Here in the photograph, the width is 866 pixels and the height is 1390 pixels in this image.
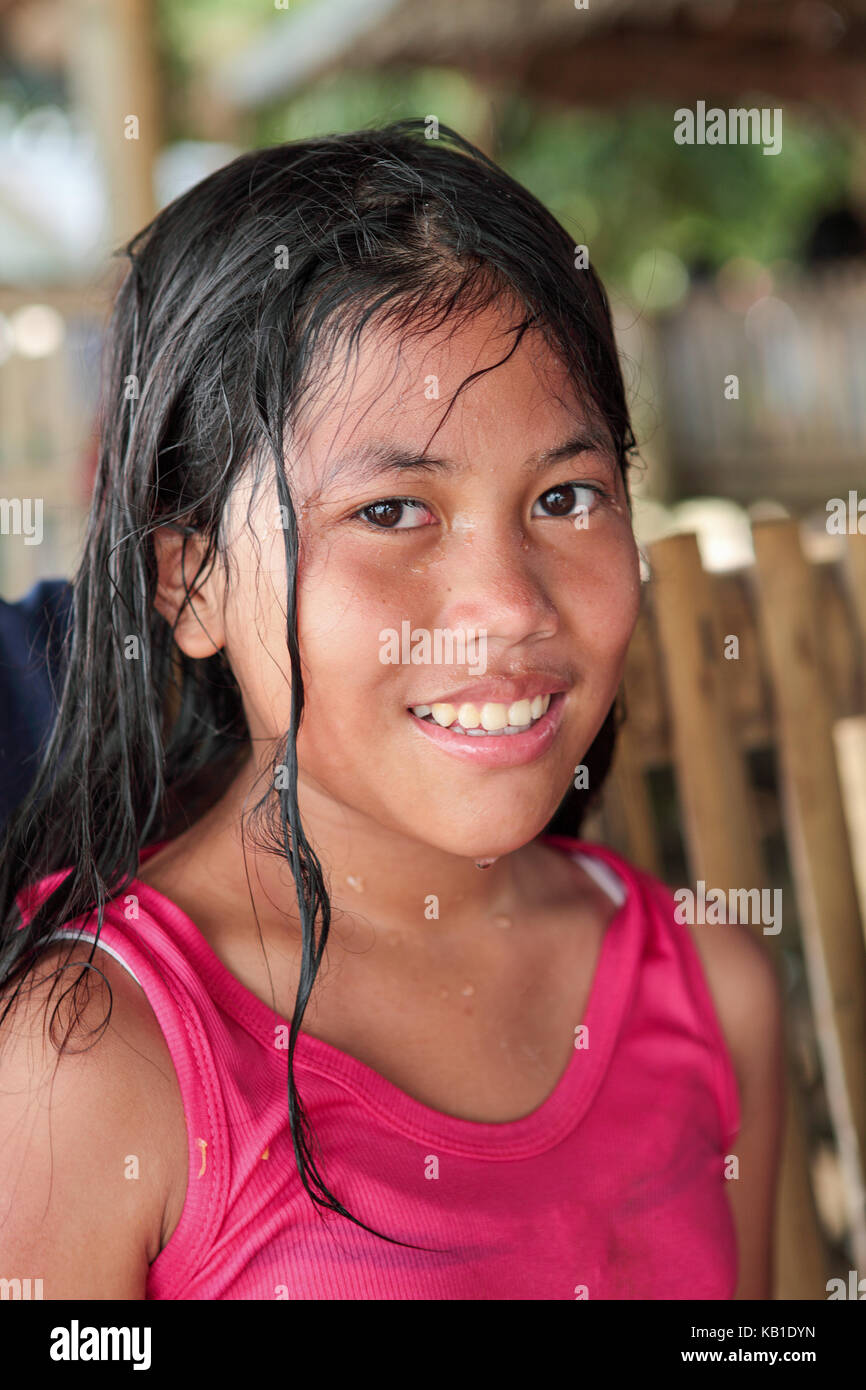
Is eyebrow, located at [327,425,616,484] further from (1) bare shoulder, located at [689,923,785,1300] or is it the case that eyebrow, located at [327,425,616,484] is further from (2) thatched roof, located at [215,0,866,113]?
(2) thatched roof, located at [215,0,866,113]

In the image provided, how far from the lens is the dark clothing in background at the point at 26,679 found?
1.40 metres

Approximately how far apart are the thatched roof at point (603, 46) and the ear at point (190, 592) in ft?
15.9

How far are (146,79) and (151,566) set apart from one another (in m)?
4.46

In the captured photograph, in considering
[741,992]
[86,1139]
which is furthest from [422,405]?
[741,992]

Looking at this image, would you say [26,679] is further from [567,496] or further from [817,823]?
[817,823]

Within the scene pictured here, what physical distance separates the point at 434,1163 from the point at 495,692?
40 centimetres

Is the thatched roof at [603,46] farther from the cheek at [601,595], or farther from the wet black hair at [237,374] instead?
the cheek at [601,595]

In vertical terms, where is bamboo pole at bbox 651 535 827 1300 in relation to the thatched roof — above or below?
below

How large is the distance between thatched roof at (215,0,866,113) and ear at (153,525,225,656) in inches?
191

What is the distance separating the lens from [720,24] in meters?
5.86

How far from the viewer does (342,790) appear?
44.6 inches

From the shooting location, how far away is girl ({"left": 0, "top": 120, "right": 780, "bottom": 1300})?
100cm

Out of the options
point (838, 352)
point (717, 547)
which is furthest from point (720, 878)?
point (838, 352)

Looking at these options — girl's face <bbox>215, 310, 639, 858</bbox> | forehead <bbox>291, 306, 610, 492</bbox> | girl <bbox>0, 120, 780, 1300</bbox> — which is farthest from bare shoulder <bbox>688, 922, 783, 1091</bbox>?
forehead <bbox>291, 306, 610, 492</bbox>
